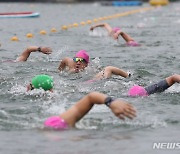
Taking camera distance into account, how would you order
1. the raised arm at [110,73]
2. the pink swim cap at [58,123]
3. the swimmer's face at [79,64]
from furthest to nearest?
the swimmer's face at [79,64] → the raised arm at [110,73] → the pink swim cap at [58,123]

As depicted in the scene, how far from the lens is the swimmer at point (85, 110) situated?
8.45 metres

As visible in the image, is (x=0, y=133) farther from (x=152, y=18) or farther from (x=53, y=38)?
(x=152, y=18)

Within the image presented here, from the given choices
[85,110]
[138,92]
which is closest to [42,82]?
[138,92]

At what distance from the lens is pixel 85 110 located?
9.14 meters

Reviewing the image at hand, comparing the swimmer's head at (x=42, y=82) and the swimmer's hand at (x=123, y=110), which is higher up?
the swimmer's hand at (x=123, y=110)

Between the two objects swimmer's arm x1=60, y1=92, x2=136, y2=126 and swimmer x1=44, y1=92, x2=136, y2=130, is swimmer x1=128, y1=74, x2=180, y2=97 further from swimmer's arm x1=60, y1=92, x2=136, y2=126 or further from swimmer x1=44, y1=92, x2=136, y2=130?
swimmer's arm x1=60, y1=92, x2=136, y2=126

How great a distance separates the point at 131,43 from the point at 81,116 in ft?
41.1

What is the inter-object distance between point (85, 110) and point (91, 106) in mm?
126

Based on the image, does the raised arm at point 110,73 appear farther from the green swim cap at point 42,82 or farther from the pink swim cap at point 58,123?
the pink swim cap at point 58,123

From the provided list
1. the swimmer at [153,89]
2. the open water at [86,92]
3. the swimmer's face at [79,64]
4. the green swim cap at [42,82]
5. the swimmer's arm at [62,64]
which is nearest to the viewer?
the open water at [86,92]

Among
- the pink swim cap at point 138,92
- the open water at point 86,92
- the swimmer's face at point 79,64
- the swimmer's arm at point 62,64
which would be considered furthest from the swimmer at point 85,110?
the swimmer's arm at point 62,64

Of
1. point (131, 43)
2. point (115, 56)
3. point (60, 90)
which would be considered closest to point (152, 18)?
point (131, 43)

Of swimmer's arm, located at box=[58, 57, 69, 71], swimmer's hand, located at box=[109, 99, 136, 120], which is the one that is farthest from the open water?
swimmer's hand, located at box=[109, 99, 136, 120]

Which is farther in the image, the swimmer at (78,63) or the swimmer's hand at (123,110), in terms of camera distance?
the swimmer at (78,63)
